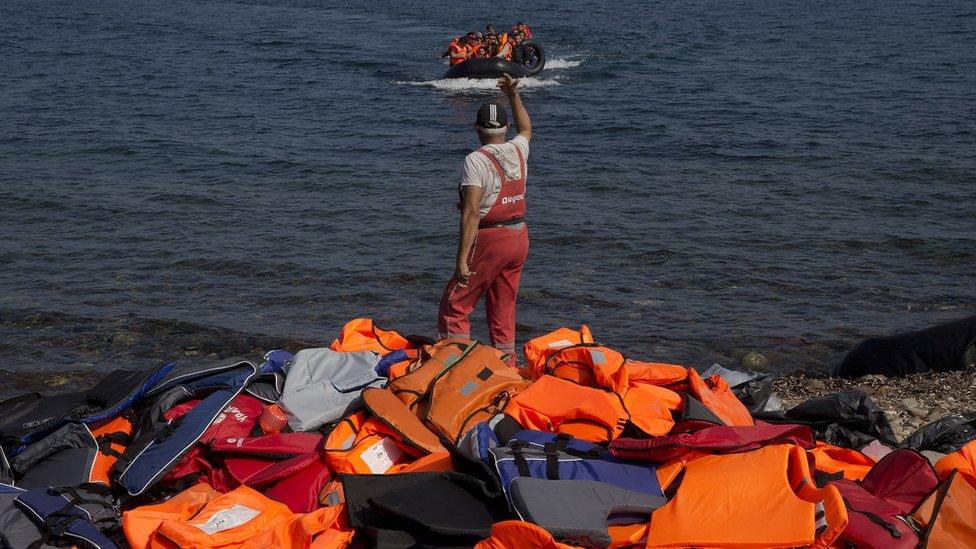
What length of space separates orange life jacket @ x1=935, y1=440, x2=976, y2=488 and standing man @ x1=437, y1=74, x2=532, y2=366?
278 centimetres

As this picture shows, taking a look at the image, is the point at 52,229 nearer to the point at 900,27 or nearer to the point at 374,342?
the point at 374,342

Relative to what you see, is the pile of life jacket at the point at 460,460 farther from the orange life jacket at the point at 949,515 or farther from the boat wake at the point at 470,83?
the boat wake at the point at 470,83

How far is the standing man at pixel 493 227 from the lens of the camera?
6086 millimetres

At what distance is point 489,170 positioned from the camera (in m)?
6.07

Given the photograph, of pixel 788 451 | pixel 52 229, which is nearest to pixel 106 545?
pixel 788 451

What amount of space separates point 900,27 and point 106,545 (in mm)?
32361

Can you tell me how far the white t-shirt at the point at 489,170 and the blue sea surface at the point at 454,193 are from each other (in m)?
3.71

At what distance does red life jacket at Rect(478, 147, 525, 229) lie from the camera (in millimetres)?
6180

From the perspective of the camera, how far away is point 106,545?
4688 mm

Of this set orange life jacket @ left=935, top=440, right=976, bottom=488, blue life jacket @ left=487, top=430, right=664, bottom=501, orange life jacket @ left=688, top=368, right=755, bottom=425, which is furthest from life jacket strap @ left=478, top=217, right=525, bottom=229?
orange life jacket @ left=935, top=440, right=976, bottom=488

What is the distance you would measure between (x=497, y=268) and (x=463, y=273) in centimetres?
30

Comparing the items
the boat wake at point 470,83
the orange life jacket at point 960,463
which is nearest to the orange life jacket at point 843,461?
the orange life jacket at point 960,463

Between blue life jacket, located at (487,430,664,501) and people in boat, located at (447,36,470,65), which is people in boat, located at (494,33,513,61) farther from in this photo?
blue life jacket, located at (487,430,664,501)

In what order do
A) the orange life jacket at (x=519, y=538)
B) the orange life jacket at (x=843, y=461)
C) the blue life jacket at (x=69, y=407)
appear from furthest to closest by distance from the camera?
1. the blue life jacket at (x=69, y=407)
2. the orange life jacket at (x=843, y=461)
3. the orange life jacket at (x=519, y=538)
